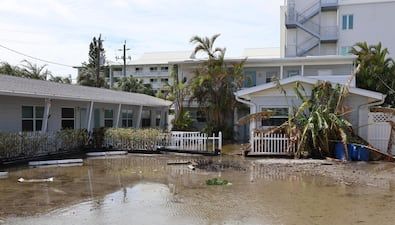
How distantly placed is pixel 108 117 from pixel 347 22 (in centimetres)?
2727

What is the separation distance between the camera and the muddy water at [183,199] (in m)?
8.26

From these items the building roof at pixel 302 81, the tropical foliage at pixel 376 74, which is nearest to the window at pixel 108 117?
the building roof at pixel 302 81

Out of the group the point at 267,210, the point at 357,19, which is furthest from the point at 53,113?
the point at 357,19

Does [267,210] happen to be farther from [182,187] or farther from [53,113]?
[53,113]

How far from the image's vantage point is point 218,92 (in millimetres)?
28141

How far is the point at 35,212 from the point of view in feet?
28.6

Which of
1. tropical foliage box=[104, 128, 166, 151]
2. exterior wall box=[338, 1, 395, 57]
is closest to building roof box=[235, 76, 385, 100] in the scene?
tropical foliage box=[104, 128, 166, 151]

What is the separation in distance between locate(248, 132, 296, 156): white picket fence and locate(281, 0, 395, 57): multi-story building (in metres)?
25.2

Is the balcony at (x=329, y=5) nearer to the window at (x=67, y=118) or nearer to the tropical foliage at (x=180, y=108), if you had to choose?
the tropical foliage at (x=180, y=108)

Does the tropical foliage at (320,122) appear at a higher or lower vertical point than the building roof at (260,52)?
lower

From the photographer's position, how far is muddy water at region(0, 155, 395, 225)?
27.1 feet

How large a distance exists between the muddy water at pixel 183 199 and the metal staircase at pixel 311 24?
30646mm

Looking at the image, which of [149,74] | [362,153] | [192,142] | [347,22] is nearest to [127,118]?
[192,142]

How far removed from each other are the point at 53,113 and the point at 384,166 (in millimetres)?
15503
